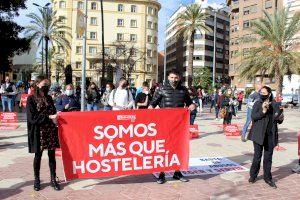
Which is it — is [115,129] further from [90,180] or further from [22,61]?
[22,61]

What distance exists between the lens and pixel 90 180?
711cm

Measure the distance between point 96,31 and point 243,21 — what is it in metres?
29.8

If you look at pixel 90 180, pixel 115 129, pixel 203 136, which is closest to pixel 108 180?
pixel 90 180

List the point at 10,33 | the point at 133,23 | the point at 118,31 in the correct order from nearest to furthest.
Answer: the point at 10,33 → the point at 118,31 → the point at 133,23

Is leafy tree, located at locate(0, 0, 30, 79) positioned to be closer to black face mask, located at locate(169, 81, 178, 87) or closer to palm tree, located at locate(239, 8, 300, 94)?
palm tree, located at locate(239, 8, 300, 94)

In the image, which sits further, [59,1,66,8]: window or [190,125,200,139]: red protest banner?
[59,1,66,8]: window

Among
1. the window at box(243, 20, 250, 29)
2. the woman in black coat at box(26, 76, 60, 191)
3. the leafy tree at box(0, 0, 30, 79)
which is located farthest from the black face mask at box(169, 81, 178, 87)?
the window at box(243, 20, 250, 29)

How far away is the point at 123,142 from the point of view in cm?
655

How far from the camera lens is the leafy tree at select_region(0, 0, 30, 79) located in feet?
88.8

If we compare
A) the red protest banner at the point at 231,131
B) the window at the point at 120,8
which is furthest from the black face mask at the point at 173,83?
the window at the point at 120,8

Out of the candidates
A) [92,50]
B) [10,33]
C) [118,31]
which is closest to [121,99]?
[10,33]

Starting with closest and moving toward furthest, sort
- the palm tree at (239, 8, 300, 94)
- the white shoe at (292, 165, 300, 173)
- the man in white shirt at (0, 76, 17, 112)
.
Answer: the white shoe at (292, 165, 300, 173) → the man in white shirt at (0, 76, 17, 112) → the palm tree at (239, 8, 300, 94)

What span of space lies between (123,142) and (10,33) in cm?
2359

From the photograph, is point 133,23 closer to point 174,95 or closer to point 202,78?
point 202,78
